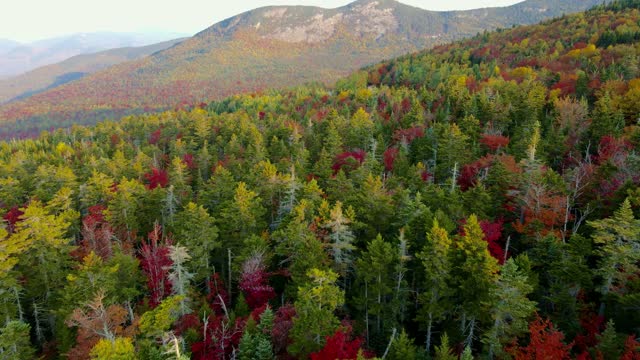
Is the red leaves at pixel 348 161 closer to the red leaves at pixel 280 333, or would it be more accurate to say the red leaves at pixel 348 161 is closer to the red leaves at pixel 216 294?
the red leaves at pixel 216 294

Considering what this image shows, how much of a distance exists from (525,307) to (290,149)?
47.5 m

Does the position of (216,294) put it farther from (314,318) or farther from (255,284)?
(314,318)

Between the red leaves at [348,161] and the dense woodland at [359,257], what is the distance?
18.0 inches

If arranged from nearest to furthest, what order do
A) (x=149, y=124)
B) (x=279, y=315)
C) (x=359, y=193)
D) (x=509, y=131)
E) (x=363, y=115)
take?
(x=279, y=315), (x=359, y=193), (x=509, y=131), (x=363, y=115), (x=149, y=124)

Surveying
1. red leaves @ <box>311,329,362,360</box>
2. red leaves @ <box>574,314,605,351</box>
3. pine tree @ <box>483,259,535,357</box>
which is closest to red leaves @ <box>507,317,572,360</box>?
pine tree @ <box>483,259,535,357</box>

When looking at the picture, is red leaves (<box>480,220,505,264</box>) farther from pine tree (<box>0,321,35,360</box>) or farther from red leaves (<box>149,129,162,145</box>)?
red leaves (<box>149,129,162,145</box>)

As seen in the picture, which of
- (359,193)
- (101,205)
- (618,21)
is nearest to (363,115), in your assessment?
(359,193)

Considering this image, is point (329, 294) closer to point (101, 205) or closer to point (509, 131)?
point (101, 205)

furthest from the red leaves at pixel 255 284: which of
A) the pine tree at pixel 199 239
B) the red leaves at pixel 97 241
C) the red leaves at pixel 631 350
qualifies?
the red leaves at pixel 631 350

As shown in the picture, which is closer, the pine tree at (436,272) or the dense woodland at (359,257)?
the dense woodland at (359,257)

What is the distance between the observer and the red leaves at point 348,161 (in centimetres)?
5625

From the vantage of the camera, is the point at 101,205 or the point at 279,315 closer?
the point at 279,315

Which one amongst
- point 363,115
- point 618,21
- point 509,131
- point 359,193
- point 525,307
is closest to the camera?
point 525,307

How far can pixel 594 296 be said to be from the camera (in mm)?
30844
